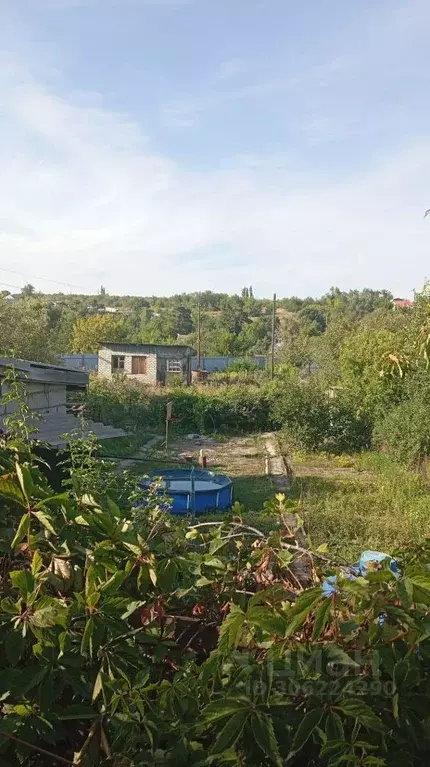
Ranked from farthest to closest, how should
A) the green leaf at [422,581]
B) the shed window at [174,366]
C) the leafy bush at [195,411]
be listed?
the shed window at [174,366]
the leafy bush at [195,411]
the green leaf at [422,581]

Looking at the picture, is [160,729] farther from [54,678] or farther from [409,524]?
[409,524]

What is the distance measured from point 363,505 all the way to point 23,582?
34.6ft

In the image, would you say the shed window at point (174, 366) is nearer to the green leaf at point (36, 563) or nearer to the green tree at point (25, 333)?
the green tree at point (25, 333)

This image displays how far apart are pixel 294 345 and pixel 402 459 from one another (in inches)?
970

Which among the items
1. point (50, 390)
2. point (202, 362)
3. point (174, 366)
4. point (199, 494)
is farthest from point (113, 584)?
point (202, 362)

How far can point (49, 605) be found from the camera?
1130mm

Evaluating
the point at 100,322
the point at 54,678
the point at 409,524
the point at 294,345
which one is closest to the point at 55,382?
the point at 409,524

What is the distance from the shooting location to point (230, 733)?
3.23 feet

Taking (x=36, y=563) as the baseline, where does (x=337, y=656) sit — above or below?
below

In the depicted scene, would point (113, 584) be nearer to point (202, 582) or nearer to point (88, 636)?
point (88, 636)

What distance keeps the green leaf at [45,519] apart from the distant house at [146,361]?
3090cm

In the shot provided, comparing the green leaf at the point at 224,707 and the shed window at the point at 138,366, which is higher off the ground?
the shed window at the point at 138,366

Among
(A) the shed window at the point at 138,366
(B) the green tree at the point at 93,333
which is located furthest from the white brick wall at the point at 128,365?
(B) the green tree at the point at 93,333

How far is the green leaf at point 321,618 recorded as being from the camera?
1038mm
